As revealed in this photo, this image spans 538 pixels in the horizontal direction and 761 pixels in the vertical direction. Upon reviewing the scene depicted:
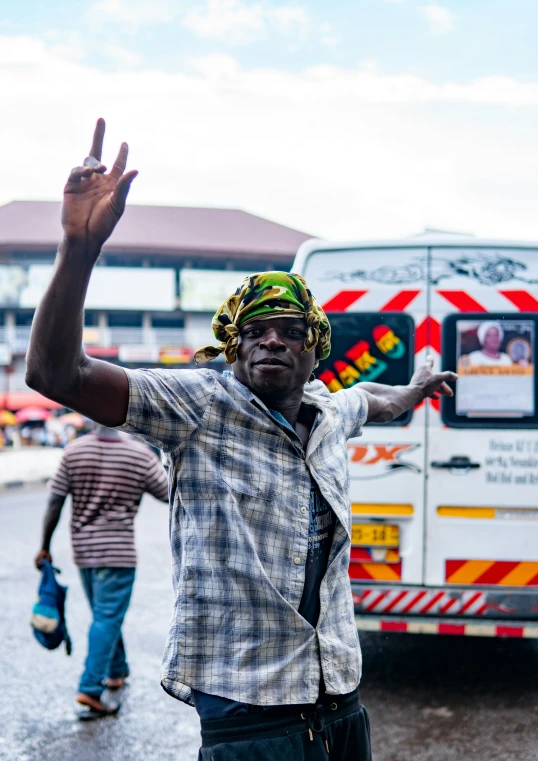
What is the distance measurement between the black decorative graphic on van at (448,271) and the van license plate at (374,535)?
1383mm

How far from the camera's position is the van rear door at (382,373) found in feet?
15.6

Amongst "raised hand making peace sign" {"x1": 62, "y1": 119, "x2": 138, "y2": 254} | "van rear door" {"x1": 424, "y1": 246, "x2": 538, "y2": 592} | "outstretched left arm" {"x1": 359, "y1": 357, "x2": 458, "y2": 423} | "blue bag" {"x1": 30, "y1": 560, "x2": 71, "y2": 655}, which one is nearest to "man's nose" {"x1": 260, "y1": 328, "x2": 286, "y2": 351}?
"raised hand making peace sign" {"x1": 62, "y1": 119, "x2": 138, "y2": 254}

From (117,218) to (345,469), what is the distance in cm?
99

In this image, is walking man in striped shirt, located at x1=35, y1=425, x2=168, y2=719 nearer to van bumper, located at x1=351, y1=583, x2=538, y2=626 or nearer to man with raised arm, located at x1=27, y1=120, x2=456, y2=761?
van bumper, located at x1=351, y1=583, x2=538, y2=626

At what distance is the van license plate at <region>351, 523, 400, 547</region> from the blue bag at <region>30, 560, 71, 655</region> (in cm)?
164

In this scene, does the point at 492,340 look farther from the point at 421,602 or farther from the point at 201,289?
the point at 201,289

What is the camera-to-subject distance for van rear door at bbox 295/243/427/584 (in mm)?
4742

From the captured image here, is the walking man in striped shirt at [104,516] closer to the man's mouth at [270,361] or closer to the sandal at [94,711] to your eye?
the sandal at [94,711]

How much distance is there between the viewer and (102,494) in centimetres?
474

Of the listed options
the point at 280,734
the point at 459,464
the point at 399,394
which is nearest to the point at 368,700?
the point at 459,464

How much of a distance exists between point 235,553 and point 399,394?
1246 mm

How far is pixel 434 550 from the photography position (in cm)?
471

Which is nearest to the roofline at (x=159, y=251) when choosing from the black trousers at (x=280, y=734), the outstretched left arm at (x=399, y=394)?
the outstretched left arm at (x=399, y=394)

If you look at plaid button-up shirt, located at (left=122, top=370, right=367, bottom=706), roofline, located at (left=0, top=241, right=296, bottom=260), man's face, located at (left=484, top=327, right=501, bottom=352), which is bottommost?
plaid button-up shirt, located at (left=122, top=370, right=367, bottom=706)
